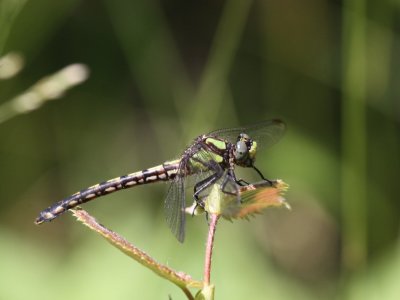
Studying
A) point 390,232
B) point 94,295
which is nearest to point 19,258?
point 94,295

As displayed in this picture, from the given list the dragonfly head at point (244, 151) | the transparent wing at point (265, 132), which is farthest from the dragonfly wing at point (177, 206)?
the transparent wing at point (265, 132)

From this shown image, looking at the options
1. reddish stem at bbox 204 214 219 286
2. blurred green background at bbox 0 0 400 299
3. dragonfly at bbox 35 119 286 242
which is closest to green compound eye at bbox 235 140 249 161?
dragonfly at bbox 35 119 286 242

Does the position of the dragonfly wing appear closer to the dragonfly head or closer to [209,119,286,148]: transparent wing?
the dragonfly head

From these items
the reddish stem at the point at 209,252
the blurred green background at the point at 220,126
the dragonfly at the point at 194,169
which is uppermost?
the blurred green background at the point at 220,126

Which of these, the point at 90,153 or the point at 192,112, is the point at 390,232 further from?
the point at 90,153

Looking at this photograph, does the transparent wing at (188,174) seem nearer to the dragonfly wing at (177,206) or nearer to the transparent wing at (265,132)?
the dragonfly wing at (177,206)
